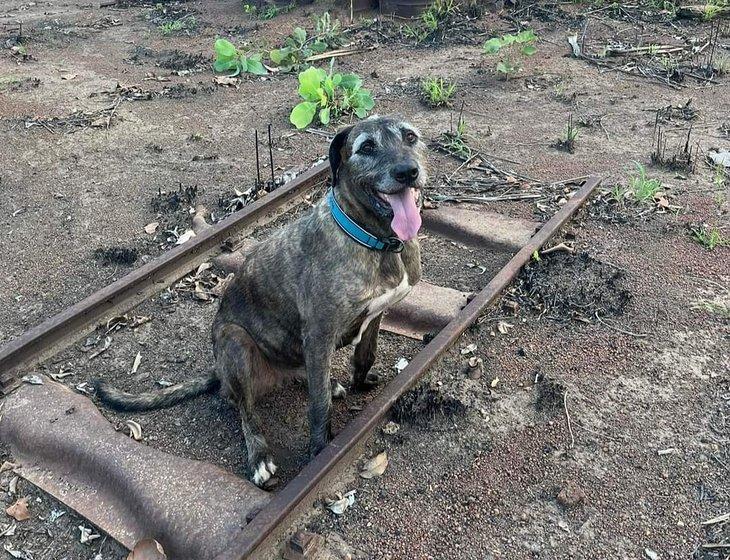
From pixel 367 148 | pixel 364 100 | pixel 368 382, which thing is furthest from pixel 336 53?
pixel 367 148

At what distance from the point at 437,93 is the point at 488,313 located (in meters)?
4.66

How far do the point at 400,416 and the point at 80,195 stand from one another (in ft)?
14.5

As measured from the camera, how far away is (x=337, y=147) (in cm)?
355

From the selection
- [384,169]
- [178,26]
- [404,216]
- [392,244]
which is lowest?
[178,26]

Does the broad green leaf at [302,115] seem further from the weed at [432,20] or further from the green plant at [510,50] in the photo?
the weed at [432,20]

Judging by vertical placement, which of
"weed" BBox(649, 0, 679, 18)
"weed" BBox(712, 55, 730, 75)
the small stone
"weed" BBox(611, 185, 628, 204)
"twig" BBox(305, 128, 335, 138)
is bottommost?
"twig" BBox(305, 128, 335, 138)

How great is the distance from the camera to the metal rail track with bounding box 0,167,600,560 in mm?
3041

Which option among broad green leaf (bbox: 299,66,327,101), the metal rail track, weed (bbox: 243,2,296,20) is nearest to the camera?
the metal rail track

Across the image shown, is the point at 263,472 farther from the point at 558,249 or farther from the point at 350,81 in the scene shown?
the point at 350,81

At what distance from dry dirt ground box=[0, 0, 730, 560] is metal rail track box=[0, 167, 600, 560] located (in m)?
0.14

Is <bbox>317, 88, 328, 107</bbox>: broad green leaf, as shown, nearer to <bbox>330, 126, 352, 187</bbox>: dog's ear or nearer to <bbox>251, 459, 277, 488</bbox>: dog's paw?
<bbox>330, 126, 352, 187</bbox>: dog's ear

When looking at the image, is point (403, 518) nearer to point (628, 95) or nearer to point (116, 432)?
point (116, 432)

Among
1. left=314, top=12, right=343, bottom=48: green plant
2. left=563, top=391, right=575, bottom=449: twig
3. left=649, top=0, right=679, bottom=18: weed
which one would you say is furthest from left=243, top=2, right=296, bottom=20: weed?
left=563, top=391, right=575, bottom=449: twig

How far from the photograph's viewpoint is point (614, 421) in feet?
12.6
